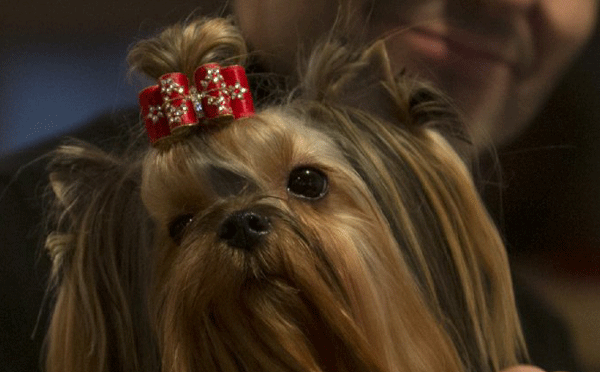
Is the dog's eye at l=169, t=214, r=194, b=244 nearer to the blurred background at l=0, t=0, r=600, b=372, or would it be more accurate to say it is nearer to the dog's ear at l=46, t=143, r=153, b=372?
the dog's ear at l=46, t=143, r=153, b=372

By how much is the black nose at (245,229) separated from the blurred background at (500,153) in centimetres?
43

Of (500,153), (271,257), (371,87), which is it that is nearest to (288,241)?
(271,257)

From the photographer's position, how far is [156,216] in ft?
3.36

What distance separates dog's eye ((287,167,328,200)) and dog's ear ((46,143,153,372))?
0.67 feet

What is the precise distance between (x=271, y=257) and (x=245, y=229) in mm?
38

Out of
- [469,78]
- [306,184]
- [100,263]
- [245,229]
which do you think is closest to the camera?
[245,229]

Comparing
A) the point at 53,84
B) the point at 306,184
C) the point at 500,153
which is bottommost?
the point at 500,153

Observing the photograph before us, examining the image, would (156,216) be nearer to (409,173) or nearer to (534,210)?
(409,173)

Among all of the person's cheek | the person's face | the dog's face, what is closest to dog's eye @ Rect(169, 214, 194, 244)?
the dog's face

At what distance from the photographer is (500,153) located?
4.12 feet

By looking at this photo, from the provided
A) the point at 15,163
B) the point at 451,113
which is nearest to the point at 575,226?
the point at 451,113

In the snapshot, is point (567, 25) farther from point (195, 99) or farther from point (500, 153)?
point (195, 99)

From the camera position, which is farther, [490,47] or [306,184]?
[490,47]

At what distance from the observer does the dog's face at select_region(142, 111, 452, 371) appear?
0.88 m
